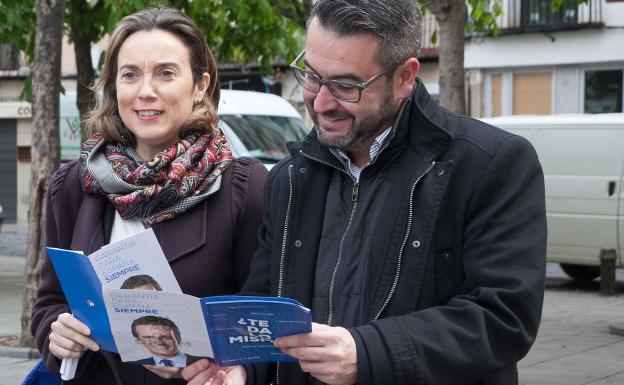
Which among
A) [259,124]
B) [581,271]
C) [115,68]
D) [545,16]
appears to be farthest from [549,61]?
[115,68]

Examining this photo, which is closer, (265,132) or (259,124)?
(265,132)

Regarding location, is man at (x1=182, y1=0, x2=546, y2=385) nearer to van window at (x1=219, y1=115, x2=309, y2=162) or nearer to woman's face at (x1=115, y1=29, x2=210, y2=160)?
woman's face at (x1=115, y1=29, x2=210, y2=160)

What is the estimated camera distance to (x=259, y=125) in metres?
14.5

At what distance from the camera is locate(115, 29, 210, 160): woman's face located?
3359 millimetres

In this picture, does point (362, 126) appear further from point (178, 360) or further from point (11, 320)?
point (11, 320)

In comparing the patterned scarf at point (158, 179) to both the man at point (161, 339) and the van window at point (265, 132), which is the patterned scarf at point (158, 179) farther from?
the van window at point (265, 132)

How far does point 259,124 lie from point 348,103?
11.9 metres

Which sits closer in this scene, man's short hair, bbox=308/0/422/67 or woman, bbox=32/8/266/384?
man's short hair, bbox=308/0/422/67

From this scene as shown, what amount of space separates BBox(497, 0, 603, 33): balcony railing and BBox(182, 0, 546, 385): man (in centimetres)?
2225

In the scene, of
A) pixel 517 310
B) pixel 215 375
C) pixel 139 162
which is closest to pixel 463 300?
pixel 517 310

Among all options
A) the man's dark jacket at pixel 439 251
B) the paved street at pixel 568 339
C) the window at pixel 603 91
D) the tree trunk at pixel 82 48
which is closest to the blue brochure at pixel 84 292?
the man's dark jacket at pixel 439 251

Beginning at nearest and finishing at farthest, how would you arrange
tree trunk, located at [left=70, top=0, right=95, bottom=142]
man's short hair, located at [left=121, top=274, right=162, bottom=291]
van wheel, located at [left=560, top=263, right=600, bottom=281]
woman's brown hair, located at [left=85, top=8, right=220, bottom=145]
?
man's short hair, located at [left=121, top=274, right=162, bottom=291], woman's brown hair, located at [left=85, top=8, right=220, bottom=145], tree trunk, located at [left=70, top=0, right=95, bottom=142], van wheel, located at [left=560, top=263, right=600, bottom=281]

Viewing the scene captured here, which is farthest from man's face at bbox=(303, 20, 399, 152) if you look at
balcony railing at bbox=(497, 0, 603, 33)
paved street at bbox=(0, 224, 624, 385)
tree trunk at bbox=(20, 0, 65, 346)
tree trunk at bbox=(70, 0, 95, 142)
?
balcony railing at bbox=(497, 0, 603, 33)

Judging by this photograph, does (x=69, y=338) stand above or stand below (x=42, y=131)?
below
